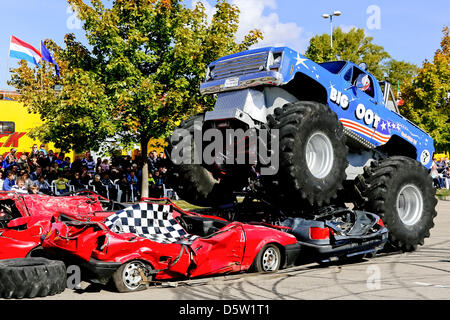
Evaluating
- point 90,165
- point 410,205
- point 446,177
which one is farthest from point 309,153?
point 446,177

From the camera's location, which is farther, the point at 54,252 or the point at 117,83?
the point at 117,83

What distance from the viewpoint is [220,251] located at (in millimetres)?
6465

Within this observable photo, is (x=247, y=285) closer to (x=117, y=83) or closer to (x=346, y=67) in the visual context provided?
(x=346, y=67)

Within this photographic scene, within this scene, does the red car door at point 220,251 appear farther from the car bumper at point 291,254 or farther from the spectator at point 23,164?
the spectator at point 23,164

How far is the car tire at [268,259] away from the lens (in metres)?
6.86

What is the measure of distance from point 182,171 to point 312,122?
237 cm

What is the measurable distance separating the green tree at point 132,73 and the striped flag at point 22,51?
16.6 feet

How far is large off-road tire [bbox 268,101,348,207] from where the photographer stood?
21.8ft

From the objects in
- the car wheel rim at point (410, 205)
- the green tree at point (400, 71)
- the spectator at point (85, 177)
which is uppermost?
the green tree at point (400, 71)

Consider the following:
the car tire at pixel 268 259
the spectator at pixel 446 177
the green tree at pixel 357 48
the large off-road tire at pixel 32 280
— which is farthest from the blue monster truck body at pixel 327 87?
the green tree at pixel 357 48

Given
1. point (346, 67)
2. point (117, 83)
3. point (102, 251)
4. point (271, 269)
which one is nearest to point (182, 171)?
point (271, 269)

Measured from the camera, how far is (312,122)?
6938 millimetres

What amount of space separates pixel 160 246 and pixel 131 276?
1.58 ft
